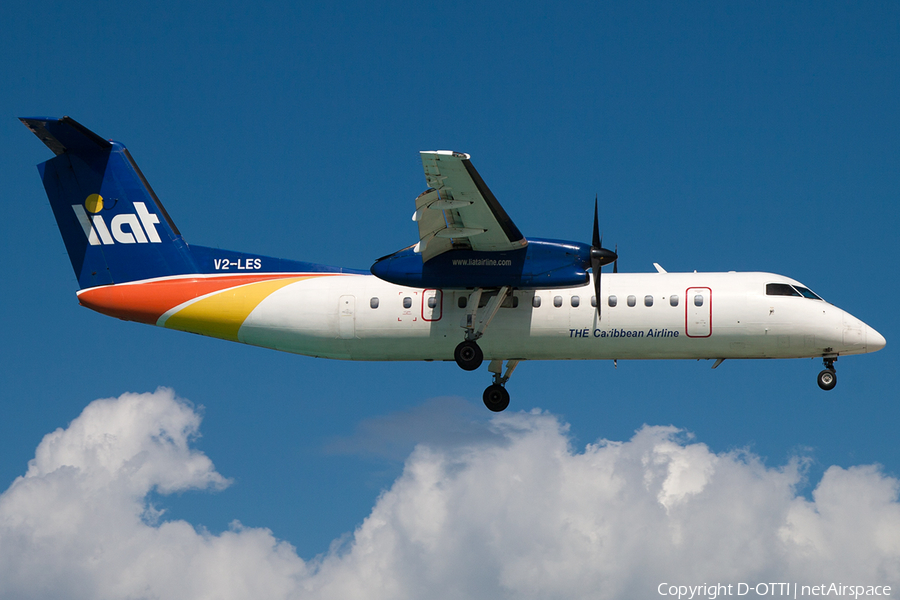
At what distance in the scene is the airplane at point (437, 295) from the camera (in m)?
22.7

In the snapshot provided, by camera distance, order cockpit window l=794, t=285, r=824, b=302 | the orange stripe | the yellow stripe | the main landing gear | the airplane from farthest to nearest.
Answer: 1. the orange stripe
2. the yellow stripe
3. cockpit window l=794, t=285, r=824, b=302
4. the main landing gear
5. the airplane

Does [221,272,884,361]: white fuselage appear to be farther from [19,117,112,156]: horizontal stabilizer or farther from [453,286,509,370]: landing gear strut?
[19,117,112,156]: horizontal stabilizer

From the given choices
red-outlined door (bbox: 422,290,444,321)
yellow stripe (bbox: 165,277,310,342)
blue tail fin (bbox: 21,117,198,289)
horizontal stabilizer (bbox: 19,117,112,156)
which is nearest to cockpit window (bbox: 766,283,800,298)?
red-outlined door (bbox: 422,290,444,321)

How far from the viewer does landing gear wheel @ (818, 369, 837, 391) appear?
78.0 ft

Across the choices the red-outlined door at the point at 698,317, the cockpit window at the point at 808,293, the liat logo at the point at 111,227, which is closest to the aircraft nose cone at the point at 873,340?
the cockpit window at the point at 808,293

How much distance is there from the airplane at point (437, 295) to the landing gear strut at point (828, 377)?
31 mm

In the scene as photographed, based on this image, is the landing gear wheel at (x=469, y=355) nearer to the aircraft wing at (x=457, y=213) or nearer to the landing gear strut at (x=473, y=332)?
the landing gear strut at (x=473, y=332)

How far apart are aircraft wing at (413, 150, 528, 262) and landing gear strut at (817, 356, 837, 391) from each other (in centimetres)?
807

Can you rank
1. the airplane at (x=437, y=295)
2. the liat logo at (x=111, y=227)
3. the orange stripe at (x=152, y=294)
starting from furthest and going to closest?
the liat logo at (x=111, y=227) < the orange stripe at (x=152, y=294) < the airplane at (x=437, y=295)

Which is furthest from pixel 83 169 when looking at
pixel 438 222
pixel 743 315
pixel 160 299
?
pixel 743 315

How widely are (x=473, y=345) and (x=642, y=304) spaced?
4180 millimetres

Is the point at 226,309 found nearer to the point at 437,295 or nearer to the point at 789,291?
the point at 437,295

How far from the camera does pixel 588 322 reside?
23375 millimetres

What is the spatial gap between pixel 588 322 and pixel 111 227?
12.6 m
